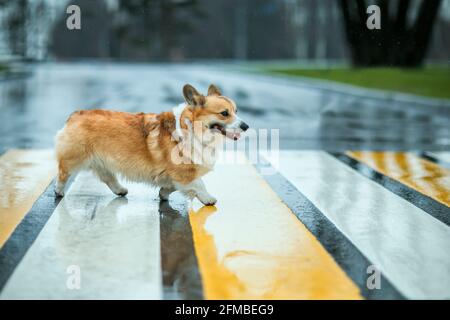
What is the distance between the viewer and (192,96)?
6066mm

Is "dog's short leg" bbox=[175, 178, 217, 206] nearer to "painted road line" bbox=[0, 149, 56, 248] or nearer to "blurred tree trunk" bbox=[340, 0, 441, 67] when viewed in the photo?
"painted road line" bbox=[0, 149, 56, 248]

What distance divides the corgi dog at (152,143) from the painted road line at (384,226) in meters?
1.18

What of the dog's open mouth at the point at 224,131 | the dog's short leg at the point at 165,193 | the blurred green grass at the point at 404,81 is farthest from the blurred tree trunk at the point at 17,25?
the dog's open mouth at the point at 224,131

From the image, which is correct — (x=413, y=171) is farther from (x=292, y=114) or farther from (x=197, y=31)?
(x=197, y=31)

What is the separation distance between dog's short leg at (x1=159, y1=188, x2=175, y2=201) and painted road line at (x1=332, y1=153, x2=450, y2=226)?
86.0 inches

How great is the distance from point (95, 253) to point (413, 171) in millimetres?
4717

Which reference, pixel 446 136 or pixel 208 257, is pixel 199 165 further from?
pixel 446 136

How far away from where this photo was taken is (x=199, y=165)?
6238mm

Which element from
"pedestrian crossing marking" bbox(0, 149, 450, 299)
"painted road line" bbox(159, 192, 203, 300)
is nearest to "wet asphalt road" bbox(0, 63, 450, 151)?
"pedestrian crossing marking" bbox(0, 149, 450, 299)

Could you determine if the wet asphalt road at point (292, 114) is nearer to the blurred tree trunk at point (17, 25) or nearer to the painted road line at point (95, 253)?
the painted road line at point (95, 253)

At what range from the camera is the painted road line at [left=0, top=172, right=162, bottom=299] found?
424 centimetres

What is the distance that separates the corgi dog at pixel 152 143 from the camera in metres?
6.16

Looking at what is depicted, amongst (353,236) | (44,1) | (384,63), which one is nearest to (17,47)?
(44,1)

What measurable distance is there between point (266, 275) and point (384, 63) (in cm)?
3094
